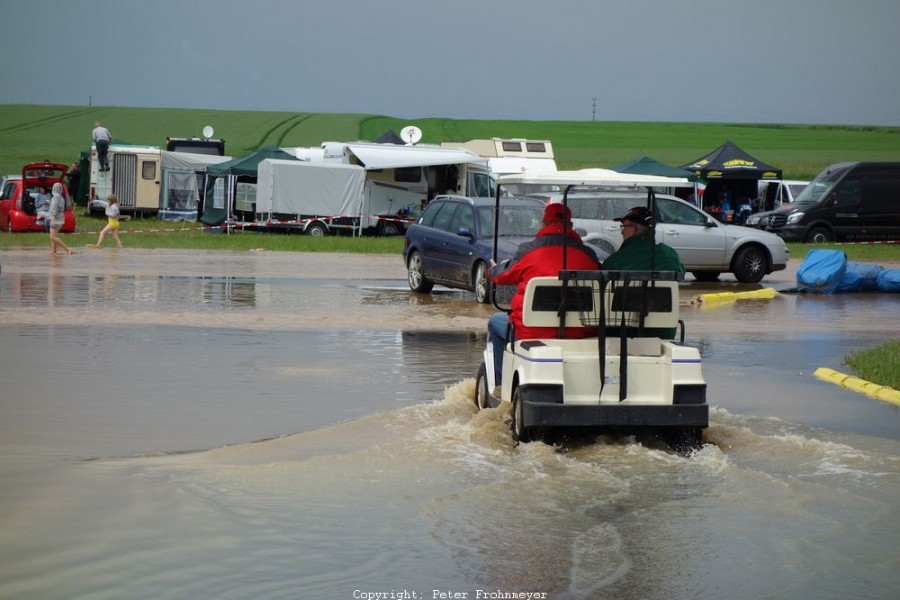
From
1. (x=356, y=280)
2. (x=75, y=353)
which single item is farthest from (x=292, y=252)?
(x=75, y=353)

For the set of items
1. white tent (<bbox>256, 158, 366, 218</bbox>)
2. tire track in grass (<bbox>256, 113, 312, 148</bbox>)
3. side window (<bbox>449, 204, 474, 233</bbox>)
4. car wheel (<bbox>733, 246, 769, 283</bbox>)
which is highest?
tire track in grass (<bbox>256, 113, 312, 148</bbox>)

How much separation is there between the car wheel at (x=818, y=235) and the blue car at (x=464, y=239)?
61.1 feet

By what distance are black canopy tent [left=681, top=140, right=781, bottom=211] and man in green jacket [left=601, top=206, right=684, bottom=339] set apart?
1454 inches

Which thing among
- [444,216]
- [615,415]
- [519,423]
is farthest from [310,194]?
[615,415]

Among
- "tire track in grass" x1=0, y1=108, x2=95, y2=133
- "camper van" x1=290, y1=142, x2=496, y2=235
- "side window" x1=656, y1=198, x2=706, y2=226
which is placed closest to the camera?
"side window" x1=656, y1=198, x2=706, y2=226

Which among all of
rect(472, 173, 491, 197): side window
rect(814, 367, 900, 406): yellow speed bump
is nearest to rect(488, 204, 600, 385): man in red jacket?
rect(814, 367, 900, 406): yellow speed bump

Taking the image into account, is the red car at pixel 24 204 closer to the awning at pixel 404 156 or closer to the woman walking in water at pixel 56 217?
the woman walking in water at pixel 56 217

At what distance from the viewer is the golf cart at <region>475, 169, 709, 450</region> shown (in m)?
8.99

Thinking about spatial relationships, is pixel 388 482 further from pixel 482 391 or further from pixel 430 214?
pixel 430 214

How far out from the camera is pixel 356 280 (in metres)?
25.0

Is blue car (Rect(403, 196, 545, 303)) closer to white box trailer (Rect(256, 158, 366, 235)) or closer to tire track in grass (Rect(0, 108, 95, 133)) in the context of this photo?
white box trailer (Rect(256, 158, 366, 235))

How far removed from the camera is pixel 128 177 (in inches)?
1764

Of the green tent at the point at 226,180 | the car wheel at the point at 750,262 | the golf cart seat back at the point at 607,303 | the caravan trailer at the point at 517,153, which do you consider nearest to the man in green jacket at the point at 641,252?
the golf cart seat back at the point at 607,303

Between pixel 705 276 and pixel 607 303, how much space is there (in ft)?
59.4
